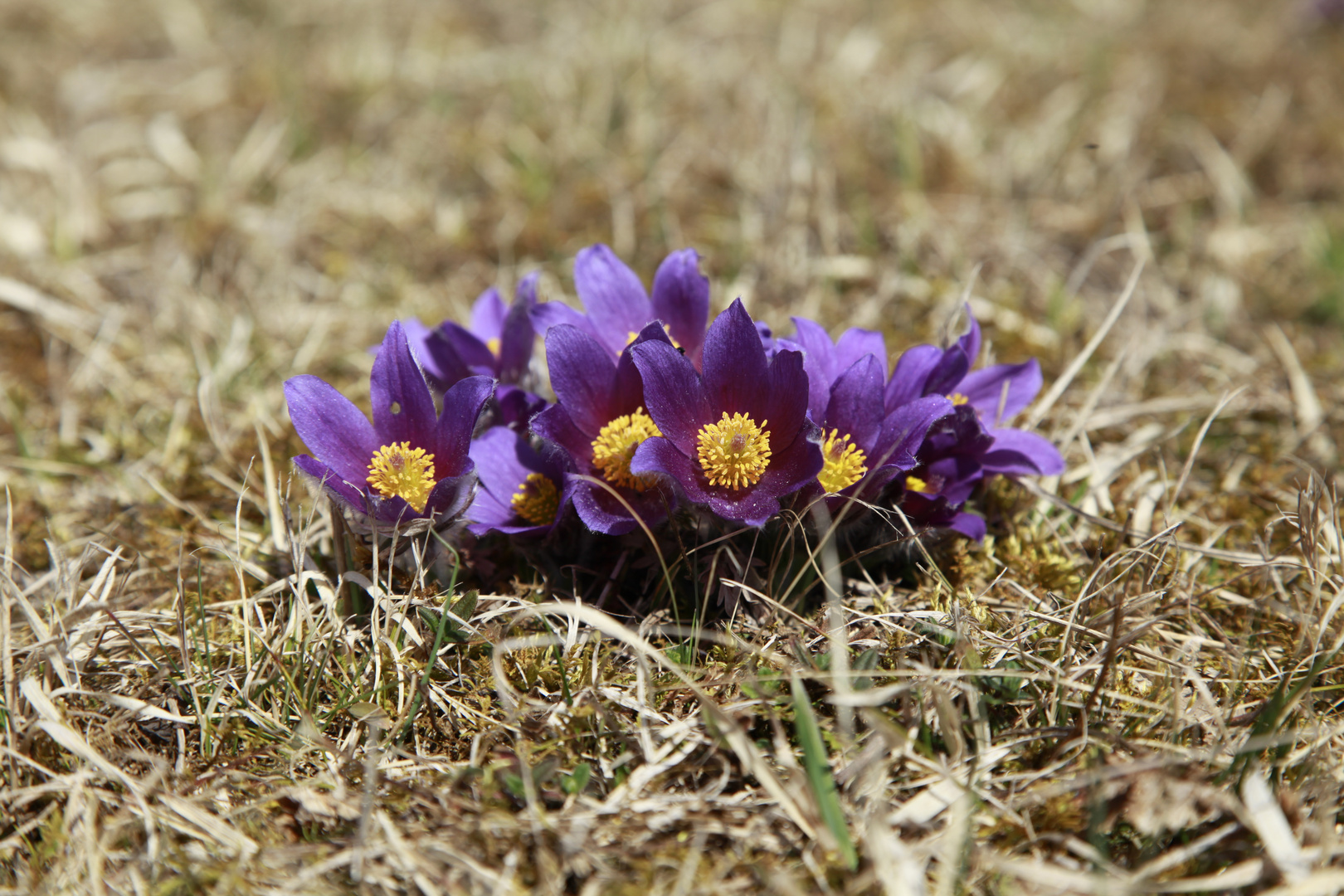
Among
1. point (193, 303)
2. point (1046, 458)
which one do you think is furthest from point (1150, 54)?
point (193, 303)

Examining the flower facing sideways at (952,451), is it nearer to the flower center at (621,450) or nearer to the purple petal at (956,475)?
the purple petal at (956,475)

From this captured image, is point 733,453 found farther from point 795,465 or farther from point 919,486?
point 919,486

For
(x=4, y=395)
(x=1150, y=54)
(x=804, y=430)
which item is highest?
(x=1150, y=54)

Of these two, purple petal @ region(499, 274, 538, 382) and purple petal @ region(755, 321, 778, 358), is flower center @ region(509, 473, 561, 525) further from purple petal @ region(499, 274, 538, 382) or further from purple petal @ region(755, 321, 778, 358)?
purple petal @ region(755, 321, 778, 358)

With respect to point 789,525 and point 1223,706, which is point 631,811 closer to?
point 789,525

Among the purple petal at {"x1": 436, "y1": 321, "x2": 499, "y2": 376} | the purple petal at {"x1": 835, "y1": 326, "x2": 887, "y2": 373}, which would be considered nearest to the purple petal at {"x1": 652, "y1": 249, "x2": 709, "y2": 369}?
the purple petal at {"x1": 835, "y1": 326, "x2": 887, "y2": 373}

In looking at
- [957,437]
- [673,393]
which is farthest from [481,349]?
[957,437]
